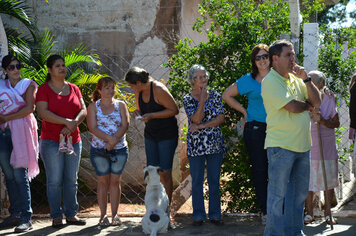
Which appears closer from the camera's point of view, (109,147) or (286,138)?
(286,138)

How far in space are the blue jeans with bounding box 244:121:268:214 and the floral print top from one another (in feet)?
1.16

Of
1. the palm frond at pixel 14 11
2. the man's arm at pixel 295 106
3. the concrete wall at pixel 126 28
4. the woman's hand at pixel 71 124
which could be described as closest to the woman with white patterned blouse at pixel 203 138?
the woman's hand at pixel 71 124

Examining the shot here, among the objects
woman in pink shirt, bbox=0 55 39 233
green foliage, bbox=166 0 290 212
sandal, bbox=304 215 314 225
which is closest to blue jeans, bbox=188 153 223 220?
green foliage, bbox=166 0 290 212

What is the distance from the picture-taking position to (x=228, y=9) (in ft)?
22.9

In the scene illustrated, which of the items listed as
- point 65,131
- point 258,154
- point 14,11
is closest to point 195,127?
point 258,154

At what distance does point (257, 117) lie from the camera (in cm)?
595

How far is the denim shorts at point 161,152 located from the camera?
245 inches

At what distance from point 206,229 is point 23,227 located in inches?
83.3

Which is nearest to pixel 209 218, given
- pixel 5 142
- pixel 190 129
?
pixel 190 129

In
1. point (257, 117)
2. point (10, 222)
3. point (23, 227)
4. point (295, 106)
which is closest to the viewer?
point (295, 106)

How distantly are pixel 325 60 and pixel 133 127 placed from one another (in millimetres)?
3383

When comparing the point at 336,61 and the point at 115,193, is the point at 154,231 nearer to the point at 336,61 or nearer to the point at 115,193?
the point at 115,193

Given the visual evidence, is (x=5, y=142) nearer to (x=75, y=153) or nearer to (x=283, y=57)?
(x=75, y=153)

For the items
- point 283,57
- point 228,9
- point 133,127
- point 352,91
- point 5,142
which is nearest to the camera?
point 283,57
